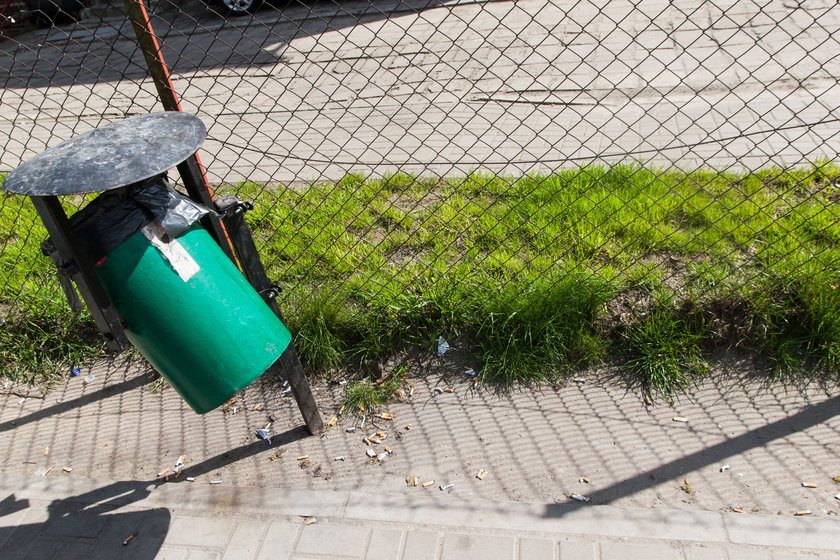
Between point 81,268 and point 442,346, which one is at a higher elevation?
point 81,268

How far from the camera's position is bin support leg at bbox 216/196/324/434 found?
231 cm

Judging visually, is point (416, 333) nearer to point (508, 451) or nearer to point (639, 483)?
point (508, 451)

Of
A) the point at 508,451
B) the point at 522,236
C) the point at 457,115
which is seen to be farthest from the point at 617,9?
the point at 508,451

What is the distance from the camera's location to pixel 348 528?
8.10 feet

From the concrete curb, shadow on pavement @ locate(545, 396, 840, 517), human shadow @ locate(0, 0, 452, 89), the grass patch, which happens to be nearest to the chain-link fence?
the grass patch

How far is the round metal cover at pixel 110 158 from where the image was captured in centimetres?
179

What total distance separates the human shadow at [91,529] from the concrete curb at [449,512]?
0.01m

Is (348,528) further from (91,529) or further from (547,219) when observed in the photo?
(547,219)

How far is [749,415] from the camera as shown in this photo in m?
2.74

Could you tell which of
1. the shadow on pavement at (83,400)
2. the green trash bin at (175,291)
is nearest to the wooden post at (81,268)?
the green trash bin at (175,291)

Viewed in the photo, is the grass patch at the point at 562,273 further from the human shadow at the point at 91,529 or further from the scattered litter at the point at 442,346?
the human shadow at the point at 91,529

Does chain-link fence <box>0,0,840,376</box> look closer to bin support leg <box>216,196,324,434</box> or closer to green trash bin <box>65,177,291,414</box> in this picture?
bin support leg <box>216,196,324,434</box>

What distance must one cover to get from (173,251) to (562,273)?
1960 mm

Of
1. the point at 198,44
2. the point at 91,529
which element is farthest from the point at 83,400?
the point at 198,44
